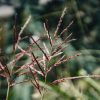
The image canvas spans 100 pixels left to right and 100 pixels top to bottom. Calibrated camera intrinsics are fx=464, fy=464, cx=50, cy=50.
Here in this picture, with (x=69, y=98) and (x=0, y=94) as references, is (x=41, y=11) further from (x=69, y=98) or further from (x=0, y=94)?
(x=69, y=98)

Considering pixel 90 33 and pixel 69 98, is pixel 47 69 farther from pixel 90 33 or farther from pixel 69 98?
pixel 90 33

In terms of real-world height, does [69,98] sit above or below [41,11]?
above

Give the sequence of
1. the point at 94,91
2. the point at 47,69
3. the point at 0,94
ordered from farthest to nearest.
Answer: the point at 0,94 → the point at 94,91 → the point at 47,69

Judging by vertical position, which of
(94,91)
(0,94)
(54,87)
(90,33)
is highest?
(54,87)

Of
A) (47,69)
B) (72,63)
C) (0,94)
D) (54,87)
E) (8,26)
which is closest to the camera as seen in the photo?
(47,69)

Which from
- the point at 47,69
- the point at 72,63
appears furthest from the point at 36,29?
the point at 47,69

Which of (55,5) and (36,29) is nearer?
(36,29)

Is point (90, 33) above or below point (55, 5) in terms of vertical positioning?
below

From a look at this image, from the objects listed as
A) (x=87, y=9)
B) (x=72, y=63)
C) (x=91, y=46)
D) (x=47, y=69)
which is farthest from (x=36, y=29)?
(x=47, y=69)

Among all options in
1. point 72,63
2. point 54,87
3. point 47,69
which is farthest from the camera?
point 72,63
